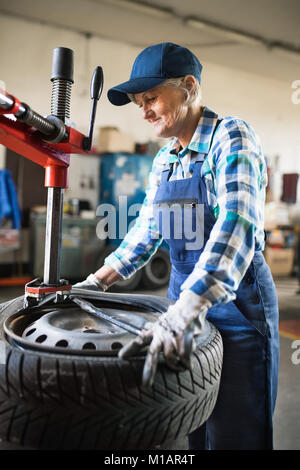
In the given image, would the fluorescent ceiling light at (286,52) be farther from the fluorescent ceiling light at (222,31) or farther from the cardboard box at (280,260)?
the cardboard box at (280,260)

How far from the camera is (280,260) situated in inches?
253

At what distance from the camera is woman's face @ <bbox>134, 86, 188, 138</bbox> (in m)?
Result: 1.00

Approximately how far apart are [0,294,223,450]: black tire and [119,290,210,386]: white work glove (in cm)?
2

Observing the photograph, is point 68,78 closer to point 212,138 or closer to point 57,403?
point 212,138

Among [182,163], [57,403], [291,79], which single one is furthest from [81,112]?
[57,403]

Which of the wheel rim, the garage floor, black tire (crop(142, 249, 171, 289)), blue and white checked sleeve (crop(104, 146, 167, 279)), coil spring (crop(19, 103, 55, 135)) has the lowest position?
the garage floor

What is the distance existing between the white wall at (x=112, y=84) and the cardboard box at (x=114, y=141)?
0.39 metres

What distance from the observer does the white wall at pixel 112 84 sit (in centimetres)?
525

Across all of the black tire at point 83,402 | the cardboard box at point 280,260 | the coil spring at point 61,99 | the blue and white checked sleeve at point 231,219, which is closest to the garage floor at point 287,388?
the black tire at point 83,402

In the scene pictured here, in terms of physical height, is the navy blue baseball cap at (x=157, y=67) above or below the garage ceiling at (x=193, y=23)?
below

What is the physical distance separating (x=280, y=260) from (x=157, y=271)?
2400 mm

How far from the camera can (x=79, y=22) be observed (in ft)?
17.4

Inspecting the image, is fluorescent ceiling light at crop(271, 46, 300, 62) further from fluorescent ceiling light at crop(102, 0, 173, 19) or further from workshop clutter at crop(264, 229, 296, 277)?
workshop clutter at crop(264, 229, 296, 277)

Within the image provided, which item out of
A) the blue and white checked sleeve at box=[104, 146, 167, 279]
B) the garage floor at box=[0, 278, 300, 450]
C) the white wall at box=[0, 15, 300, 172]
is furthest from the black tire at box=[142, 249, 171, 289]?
the blue and white checked sleeve at box=[104, 146, 167, 279]
